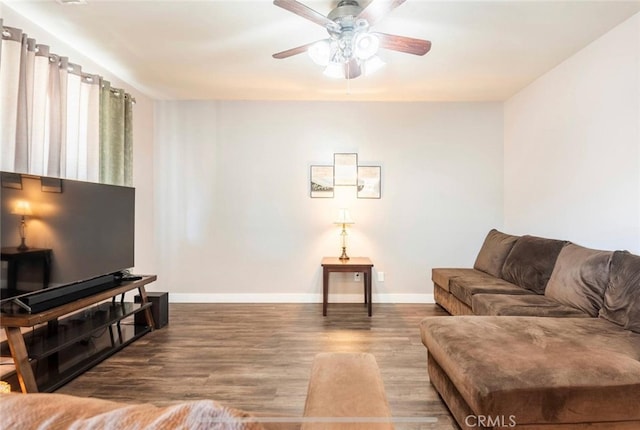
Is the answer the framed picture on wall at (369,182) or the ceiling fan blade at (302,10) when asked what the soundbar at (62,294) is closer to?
the ceiling fan blade at (302,10)

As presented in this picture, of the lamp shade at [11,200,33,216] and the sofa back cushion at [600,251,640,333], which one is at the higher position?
the lamp shade at [11,200,33,216]

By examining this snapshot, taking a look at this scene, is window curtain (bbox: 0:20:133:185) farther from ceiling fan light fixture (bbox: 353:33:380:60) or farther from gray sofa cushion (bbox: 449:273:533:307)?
gray sofa cushion (bbox: 449:273:533:307)

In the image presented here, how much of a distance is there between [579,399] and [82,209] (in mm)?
3278

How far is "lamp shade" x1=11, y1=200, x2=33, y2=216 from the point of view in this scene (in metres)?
1.96

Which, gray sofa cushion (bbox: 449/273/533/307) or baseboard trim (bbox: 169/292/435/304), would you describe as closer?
gray sofa cushion (bbox: 449/273/533/307)

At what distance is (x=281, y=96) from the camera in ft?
12.7

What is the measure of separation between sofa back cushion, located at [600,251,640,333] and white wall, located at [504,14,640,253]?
427 mm

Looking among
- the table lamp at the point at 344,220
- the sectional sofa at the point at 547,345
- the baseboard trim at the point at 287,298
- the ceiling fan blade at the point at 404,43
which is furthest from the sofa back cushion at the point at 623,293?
the table lamp at the point at 344,220

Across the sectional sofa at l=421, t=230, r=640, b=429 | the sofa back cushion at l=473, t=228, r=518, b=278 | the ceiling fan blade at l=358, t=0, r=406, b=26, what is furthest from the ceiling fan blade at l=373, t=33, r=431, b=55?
the sofa back cushion at l=473, t=228, r=518, b=278

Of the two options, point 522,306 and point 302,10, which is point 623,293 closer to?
point 522,306

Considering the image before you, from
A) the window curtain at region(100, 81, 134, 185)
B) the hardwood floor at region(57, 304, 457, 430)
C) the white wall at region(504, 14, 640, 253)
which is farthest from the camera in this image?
the window curtain at region(100, 81, 134, 185)

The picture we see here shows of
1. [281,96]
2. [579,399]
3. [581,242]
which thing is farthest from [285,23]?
[581,242]

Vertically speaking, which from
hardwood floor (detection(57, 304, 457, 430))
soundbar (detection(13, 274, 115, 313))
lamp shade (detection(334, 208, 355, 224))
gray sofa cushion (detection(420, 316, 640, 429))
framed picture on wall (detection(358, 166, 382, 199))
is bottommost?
hardwood floor (detection(57, 304, 457, 430))

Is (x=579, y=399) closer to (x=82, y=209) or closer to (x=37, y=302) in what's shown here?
(x=37, y=302)
